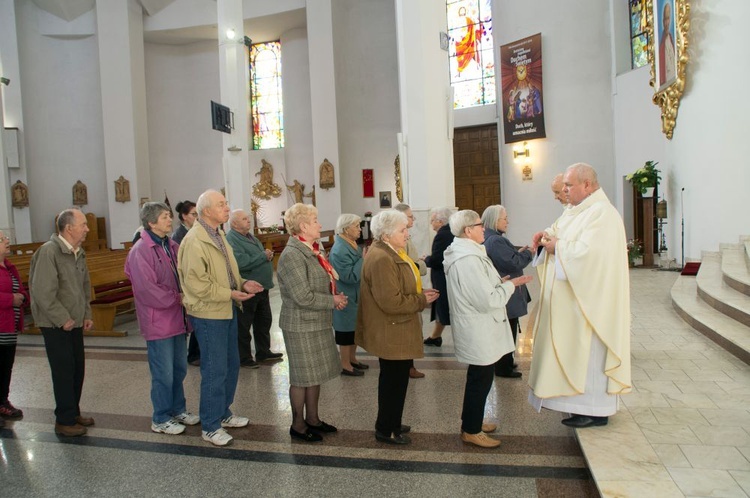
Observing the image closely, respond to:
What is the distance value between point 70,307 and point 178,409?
1.02 meters

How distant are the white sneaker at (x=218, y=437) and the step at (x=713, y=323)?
391 centimetres

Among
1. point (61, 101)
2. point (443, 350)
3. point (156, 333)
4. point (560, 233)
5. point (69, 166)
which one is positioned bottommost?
point (443, 350)

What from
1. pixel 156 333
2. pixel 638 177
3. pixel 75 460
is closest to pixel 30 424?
pixel 75 460

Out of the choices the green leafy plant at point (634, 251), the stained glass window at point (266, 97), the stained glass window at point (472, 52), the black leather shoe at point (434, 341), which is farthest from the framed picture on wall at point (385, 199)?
the black leather shoe at point (434, 341)

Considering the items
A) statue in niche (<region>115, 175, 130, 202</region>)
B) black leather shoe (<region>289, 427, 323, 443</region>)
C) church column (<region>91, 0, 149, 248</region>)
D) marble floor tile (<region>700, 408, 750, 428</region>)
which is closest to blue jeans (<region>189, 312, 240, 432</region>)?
black leather shoe (<region>289, 427, 323, 443</region>)

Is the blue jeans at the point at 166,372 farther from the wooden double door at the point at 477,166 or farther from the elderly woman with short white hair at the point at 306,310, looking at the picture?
the wooden double door at the point at 477,166

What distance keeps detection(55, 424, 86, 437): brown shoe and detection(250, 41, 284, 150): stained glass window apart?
18392 millimetres

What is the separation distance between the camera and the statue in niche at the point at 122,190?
1928cm

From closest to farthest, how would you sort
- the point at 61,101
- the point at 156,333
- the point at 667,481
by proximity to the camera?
1. the point at 667,481
2. the point at 156,333
3. the point at 61,101

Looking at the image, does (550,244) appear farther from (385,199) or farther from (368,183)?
(368,183)

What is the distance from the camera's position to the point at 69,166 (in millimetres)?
20422

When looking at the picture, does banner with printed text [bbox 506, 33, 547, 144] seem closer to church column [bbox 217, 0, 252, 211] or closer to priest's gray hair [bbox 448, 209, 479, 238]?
church column [bbox 217, 0, 252, 211]

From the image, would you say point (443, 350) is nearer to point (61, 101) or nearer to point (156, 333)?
point (156, 333)

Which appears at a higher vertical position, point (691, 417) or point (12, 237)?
point (12, 237)
